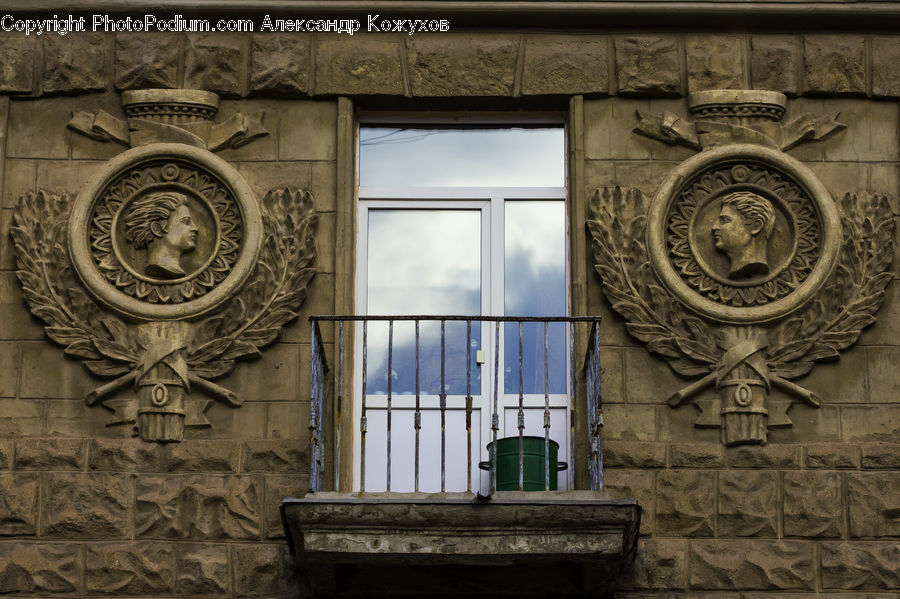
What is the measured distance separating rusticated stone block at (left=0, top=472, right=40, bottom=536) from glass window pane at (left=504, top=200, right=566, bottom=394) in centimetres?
292

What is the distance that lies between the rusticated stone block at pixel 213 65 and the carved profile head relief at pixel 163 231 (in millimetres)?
764

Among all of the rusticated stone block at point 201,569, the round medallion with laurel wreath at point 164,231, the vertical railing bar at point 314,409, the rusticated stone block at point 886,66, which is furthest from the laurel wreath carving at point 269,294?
the rusticated stone block at point 886,66

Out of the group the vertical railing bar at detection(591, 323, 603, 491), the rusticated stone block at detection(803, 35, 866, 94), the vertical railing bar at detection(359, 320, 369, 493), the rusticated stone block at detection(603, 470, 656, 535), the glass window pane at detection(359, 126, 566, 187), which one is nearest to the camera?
the vertical railing bar at detection(359, 320, 369, 493)

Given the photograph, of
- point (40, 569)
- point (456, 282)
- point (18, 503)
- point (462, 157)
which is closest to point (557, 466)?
point (456, 282)

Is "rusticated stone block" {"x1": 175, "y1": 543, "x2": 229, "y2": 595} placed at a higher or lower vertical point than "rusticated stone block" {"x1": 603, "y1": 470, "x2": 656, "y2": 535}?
lower

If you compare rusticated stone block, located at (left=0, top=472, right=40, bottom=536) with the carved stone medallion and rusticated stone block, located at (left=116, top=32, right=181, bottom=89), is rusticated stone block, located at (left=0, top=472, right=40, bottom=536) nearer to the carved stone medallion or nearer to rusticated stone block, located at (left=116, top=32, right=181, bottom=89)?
rusticated stone block, located at (left=116, top=32, right=181, bottom=89)

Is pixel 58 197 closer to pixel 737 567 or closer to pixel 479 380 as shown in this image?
pixel 479 380

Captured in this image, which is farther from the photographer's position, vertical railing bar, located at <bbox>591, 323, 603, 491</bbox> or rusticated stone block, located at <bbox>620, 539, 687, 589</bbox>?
rusticated stone block, located at <bbox>620, 539, 687, 589</bbox>

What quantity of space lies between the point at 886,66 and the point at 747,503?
9.72 feet

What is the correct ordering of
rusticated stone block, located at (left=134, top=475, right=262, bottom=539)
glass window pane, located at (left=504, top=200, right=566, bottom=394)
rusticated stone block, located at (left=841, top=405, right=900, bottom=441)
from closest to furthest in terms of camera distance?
rusticated stone block, located at (left=134, top=475, right=262, bottom=539), rusticated stone block, located at (left=841, top=405, right=900, bottom=441), glass window pane, located at (left=504, top=200, right=566, bottom=394)

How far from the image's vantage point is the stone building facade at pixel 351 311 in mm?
11758

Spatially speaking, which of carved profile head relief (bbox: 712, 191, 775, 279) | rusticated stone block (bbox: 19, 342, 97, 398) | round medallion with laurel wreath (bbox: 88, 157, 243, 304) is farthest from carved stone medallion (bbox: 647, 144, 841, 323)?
rusticated stone block (bbox: 19, 342, 97, 398)

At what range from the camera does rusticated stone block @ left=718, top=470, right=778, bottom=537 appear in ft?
38.8

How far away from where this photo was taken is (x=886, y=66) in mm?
12758
